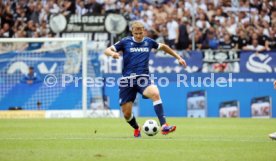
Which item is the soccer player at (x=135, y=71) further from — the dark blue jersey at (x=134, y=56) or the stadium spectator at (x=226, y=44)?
the stadium spectator at (x=226, y=44)

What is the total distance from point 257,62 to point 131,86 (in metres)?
12.1

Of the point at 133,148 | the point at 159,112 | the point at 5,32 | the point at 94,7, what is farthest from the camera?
the point at 94,7

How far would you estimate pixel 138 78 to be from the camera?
13453 mm

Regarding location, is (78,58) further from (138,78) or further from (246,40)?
(138,78)

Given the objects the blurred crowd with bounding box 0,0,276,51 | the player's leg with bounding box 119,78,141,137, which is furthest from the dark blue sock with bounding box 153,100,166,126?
the blurred crowd with bounding box 0,0,276,51

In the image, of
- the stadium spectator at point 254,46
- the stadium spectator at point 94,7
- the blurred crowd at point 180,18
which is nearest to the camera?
the stadium spectator at point 254,46

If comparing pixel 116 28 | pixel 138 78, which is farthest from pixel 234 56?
pixel 138 78

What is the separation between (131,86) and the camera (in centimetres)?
1352

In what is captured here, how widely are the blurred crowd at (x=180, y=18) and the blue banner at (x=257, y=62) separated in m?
1.11

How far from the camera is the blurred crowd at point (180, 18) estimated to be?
25969mm

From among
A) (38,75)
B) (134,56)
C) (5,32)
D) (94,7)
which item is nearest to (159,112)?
(134,56)

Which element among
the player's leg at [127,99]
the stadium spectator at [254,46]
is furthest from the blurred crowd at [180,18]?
the player's leg at [127,99]

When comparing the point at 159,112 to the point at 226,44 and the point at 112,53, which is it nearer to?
the point at 112,53

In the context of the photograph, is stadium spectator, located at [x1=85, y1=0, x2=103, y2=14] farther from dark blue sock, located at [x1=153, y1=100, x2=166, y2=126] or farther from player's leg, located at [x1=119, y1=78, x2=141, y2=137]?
dark blue sock, located at [x1=153, y1=100, x2=166, y2=126]
